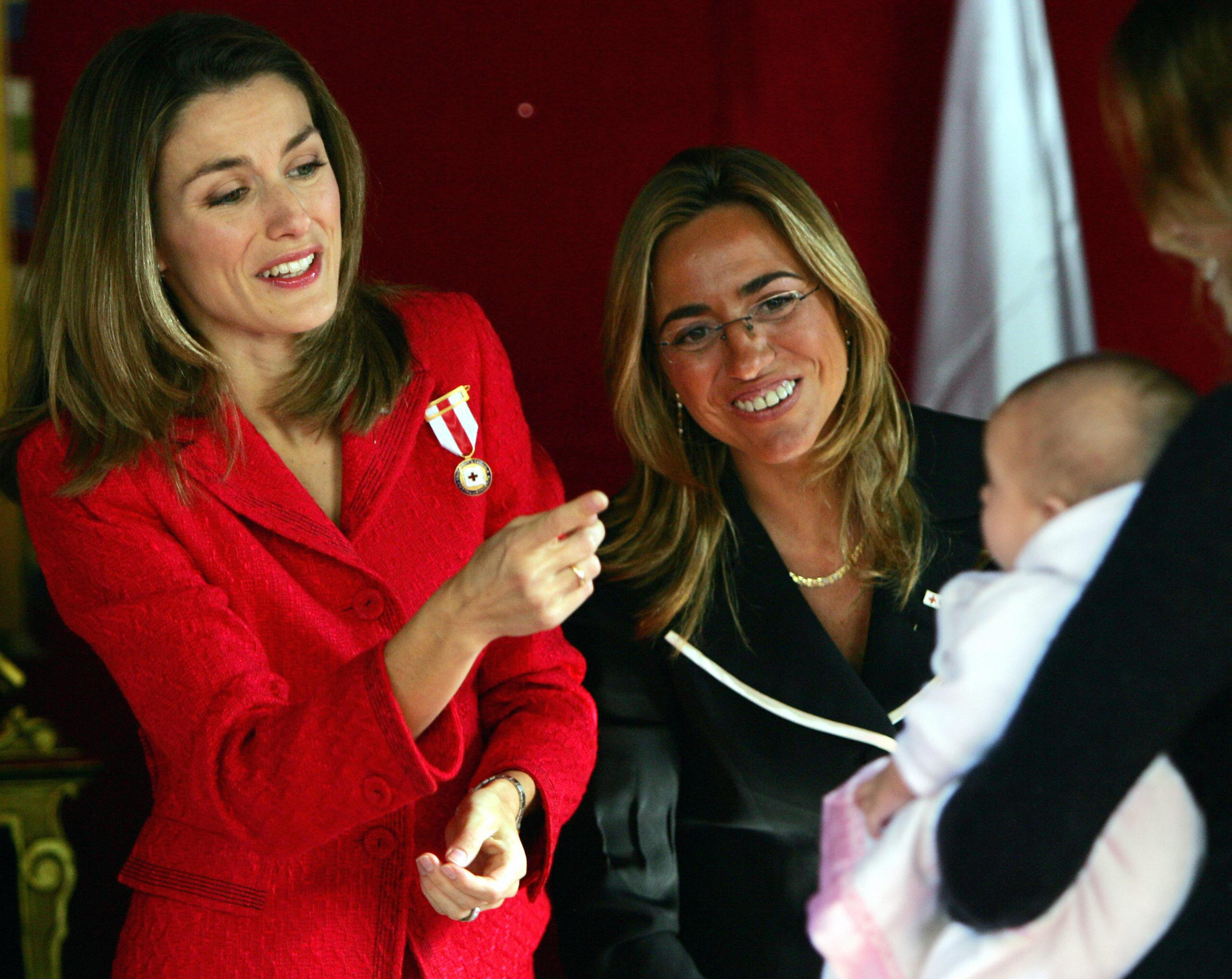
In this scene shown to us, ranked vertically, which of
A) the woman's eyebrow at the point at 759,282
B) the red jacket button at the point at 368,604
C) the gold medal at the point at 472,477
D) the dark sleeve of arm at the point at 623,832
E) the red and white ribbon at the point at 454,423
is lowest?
the dark sleeve of arm at the point at 623,832

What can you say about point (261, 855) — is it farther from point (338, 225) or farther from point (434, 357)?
point (338, 225)

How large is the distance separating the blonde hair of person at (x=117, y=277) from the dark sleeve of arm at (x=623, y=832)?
0.56m

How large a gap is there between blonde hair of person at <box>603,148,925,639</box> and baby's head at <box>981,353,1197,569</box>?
2.92 ft

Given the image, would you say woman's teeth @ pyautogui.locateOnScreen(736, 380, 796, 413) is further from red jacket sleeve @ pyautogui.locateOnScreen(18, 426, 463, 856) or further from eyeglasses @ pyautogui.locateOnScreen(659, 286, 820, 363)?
red jacket sleeve @ pyautogui.locateOnScreen(18, 426, 463, 856)

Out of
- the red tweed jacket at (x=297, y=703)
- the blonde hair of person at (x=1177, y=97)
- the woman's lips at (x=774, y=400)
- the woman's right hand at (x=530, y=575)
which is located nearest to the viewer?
the blonde hair of person at (x=1177, y=97)

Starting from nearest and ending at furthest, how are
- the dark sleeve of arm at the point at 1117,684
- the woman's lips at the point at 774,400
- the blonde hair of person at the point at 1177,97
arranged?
the dark sleeve of arm at the point at 1117,684 < the blonde hair of person at the point at 1177,97 < the woman's lips at the point at 774,400

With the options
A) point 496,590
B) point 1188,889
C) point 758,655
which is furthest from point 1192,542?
point 758,655

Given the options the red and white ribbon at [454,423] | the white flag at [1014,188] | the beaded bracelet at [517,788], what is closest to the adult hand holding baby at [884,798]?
the beaded bracelet at [517,788]

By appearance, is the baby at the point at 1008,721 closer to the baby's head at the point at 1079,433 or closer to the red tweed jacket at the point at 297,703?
the baby's head at the point at 1079,433

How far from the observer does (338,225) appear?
192 cm

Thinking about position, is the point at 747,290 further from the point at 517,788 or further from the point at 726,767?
the point at 517,788

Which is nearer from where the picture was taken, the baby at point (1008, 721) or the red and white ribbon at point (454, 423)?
the baby at point (1008, 721)

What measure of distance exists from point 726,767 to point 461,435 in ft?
2.08

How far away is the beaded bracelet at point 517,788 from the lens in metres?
1.76
